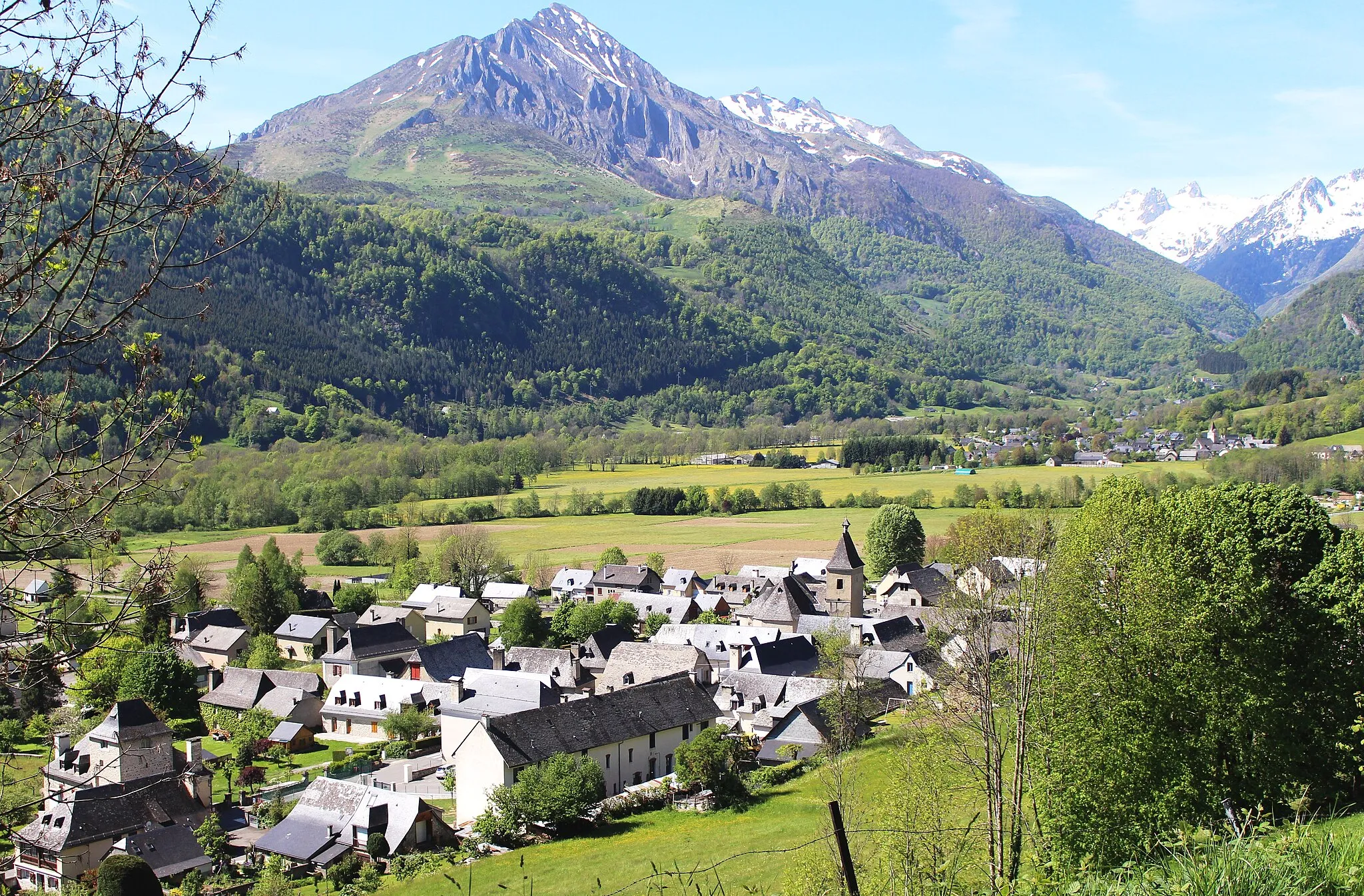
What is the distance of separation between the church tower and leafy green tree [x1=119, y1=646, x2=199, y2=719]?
3292 centimetres

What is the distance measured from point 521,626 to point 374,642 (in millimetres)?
7767

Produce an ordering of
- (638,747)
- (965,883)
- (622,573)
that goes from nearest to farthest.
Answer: (965,883), (638,747), (622,573)

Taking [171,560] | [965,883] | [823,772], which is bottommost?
[823,772]

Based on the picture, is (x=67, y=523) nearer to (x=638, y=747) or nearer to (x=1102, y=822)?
(x=1102, y=822)

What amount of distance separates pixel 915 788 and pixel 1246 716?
6391 millimetres

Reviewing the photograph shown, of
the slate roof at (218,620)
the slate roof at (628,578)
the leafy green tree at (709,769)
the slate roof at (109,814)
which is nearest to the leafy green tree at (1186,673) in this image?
the leafy green tree at (709,769)

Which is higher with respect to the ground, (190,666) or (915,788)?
(915,788)

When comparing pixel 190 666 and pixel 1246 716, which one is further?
pixel 190 666

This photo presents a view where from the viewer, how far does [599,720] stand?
1426 inches

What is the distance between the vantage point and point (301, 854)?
1127 inches

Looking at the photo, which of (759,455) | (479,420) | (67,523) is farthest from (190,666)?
(479,420)

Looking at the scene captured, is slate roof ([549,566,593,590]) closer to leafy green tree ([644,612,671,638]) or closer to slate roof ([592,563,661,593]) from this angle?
slate roof ([592,563,661,593])

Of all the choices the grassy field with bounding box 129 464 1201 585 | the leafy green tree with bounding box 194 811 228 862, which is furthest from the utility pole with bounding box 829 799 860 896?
the grassy field with bounding box 129 464 1201 585

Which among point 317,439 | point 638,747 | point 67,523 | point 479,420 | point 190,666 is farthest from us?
point 479,420
